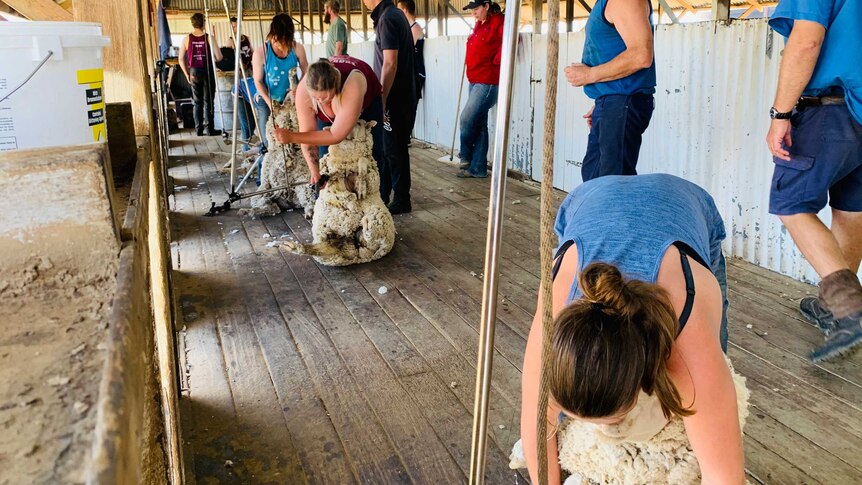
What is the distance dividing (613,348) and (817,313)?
2205 mm

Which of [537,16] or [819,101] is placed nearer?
[819,101]

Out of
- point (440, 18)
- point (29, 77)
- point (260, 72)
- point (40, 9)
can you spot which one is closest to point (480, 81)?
point (260, 72)

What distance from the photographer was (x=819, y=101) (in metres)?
2.56

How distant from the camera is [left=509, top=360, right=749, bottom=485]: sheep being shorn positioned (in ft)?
4.87

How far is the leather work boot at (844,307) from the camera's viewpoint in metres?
2.41

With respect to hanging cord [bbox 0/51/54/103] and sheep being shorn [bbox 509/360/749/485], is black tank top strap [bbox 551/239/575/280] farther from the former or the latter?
hanging cord [bbox 0/51/54/103]

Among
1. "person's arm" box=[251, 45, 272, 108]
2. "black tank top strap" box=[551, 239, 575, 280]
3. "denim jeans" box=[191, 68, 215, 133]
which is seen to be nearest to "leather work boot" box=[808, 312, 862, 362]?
"black tank top strap" box=[551, 239, 575, 280]

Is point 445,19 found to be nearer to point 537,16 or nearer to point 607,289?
point 537,16

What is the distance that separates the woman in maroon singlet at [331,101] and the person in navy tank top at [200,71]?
5129mm

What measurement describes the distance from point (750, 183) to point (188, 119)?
30.8ft

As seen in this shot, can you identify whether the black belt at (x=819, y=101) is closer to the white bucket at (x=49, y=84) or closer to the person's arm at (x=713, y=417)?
the person's arm at (x=713, y=417)

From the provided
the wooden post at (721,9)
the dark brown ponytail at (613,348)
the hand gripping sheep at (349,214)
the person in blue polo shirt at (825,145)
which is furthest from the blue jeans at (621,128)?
the dark brown ponytail at (613,348)

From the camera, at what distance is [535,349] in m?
1.44

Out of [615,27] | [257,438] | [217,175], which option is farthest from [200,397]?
[217,175]
